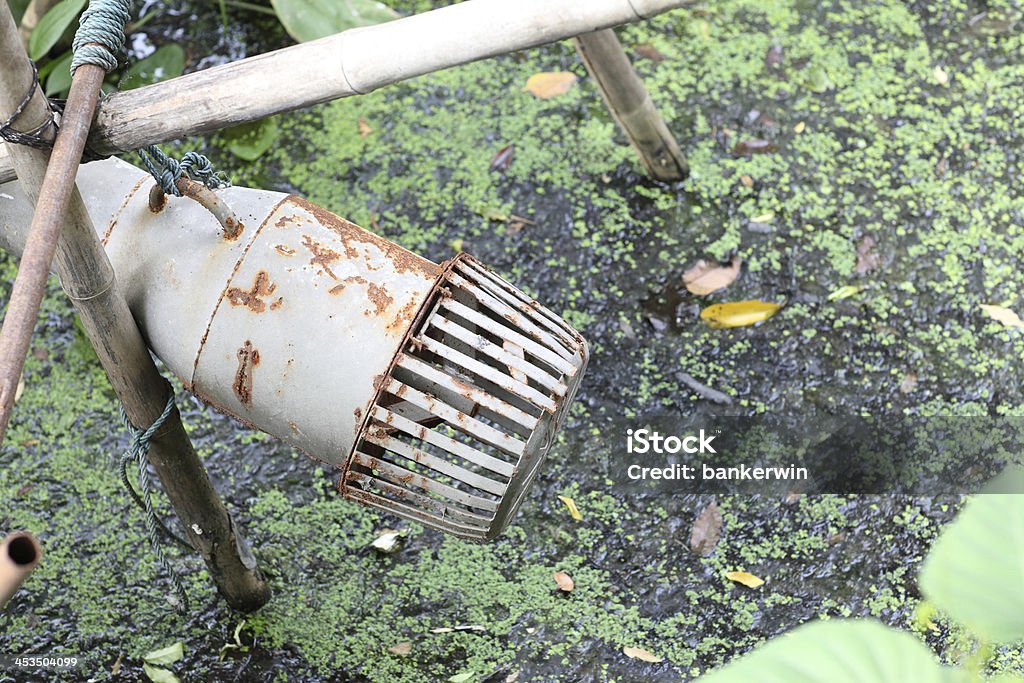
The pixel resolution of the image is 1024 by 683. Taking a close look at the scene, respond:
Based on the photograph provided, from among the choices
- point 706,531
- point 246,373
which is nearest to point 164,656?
point 246,373

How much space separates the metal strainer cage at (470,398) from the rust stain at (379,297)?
0.15ft

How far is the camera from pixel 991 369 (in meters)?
2.12

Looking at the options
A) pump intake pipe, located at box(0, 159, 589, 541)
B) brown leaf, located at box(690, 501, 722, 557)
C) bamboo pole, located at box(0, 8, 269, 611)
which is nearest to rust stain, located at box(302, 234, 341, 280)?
pump intake pipe, located at box(0, 159, 589, 541)

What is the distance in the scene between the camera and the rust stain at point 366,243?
1303 millimetres

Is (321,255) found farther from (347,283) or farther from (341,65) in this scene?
(341,65)

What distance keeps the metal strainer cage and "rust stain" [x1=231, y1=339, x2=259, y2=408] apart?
0.15m

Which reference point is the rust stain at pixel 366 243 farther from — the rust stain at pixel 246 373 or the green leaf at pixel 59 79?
the green leaf at pixel 59 79

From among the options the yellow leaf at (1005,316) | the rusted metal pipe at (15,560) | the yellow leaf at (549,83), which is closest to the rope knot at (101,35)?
the rusted metal pipe at (15,560)

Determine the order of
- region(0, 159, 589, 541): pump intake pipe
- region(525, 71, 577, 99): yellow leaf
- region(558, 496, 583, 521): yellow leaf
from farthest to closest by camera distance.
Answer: region(525, 71, 577, 99): yellow leaf < region(558, 496, 583, 521): yellow leaf < region(0, 159, 589, 541): pump intake pipe

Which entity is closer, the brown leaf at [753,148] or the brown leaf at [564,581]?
the brown leaf at [564,581]

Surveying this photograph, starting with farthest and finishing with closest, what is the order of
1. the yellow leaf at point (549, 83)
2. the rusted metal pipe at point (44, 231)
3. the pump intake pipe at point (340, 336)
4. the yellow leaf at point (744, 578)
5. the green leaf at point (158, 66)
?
the yellow leaf at point (549, 83) < the green leaf at point (158, 66) < the yellow leaf at point (744, 578) < the pump intake pipe at point (340, 336) < the rusted metal pipe at point (44, 231)

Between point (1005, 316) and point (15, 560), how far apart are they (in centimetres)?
202

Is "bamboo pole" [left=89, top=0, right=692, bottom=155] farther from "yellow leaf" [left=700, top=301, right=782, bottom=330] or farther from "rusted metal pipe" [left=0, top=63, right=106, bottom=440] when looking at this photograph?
"yellow leaf" [left=700, top=301, right=782, bottom=330]

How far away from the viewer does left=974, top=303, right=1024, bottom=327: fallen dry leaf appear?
7.15 feet
